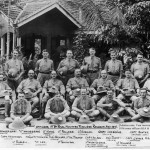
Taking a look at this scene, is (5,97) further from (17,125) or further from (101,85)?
(101,85)

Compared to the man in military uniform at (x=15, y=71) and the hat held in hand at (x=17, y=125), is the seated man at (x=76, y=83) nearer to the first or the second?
the man in military uniform at (x=15, y=71)

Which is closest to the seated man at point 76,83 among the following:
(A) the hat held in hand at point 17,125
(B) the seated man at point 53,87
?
(B) the seated man at point 53,87

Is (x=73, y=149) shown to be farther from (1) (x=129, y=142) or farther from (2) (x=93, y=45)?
(2) (x=93, y=45)

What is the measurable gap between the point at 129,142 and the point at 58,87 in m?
2.49

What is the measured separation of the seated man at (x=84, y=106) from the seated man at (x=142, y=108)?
76 cm

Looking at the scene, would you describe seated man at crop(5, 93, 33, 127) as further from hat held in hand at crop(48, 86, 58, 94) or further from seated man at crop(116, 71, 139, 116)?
seated man at crop(116, 71, 139, 116)

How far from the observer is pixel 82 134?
7.29 m

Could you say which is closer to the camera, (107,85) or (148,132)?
(148,132)

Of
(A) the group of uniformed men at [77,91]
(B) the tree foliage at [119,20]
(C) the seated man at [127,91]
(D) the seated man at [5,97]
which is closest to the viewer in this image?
(A) the group of uniformed men at [77,91]

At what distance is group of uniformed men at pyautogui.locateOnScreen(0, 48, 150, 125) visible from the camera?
808cm

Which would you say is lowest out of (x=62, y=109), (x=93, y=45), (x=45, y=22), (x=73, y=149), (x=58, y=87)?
(x=73, y=149)

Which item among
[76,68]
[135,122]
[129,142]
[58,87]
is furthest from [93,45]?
[129,142]

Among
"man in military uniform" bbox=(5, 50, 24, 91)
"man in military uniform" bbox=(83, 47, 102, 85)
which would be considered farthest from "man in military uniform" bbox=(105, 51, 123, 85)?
"man in military uniform" bbox=(5, 50, 24, 91)

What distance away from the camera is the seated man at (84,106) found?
8102 mm
